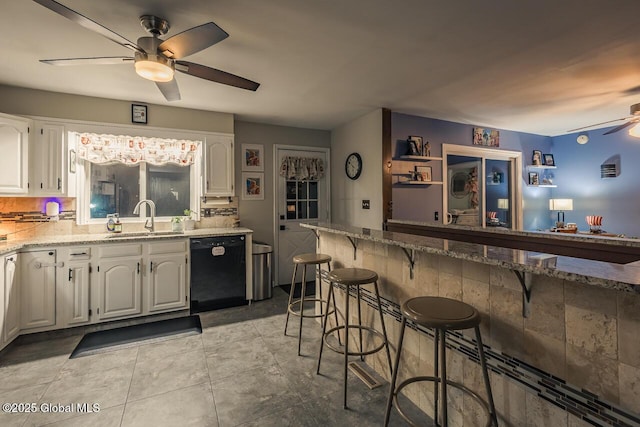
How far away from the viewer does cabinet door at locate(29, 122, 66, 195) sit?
2951 mm

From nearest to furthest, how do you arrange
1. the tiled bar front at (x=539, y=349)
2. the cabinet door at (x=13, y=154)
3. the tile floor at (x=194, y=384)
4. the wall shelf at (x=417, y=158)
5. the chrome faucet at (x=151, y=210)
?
the tiled bar front at (x=539, y=349) < the tile floor at (x=194, y=384) < the cabinet door at (x=13, y=154) < the chrome faucet at (x=151, y=210) < the wall shelf at (x=417, y=158)

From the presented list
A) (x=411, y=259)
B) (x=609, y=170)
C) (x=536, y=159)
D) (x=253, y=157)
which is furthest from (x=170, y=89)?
(x=609, y=170)

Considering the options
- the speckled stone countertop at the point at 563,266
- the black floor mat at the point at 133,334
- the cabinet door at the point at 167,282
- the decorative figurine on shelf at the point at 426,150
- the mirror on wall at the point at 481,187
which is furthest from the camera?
the mirror on wall at the point at 481,187

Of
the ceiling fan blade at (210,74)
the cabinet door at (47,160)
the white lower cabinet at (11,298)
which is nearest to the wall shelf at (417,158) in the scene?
the ceiling fan blade at (210,74)

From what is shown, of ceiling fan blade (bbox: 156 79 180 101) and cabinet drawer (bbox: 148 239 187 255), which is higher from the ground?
ceiling fan blade (bbox: 156 79 180 101)

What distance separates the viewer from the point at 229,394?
1966 mm

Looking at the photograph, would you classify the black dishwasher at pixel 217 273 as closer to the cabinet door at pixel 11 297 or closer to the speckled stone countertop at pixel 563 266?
the cabinet door at pixel 11 297

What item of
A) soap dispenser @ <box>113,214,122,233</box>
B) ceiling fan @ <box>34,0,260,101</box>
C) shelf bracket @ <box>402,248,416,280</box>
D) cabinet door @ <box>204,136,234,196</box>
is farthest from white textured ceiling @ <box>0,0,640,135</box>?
shelf bracket @ <box>402,248,416,280</box>

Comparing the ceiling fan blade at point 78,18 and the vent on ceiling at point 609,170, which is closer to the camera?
the ceiling fan blade at point 78,18

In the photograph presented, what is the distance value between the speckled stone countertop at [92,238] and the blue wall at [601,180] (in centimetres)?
567

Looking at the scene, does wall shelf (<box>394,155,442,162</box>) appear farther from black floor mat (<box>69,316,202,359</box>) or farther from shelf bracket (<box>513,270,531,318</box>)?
black floor mat (<box>69,316,202,359</box>)

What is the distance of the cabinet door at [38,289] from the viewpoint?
2676 mm

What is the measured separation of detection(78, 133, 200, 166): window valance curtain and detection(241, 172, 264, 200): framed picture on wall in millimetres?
766

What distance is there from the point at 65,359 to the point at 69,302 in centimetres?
62
